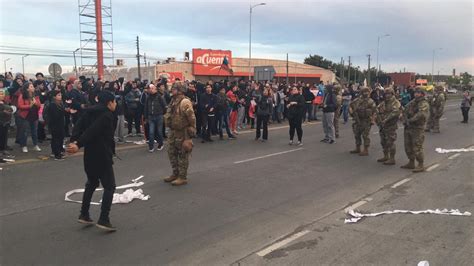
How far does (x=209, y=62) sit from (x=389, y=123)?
1960 inches

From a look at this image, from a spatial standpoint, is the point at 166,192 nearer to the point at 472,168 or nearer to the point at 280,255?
the point at 280,255

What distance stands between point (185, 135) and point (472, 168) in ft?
21.9

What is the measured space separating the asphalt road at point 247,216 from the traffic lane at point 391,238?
0.01 metres

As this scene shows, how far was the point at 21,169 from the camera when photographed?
8.83 metres

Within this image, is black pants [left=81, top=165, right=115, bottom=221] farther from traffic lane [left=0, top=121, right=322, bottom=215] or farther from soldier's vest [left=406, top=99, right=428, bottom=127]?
soldier's vest [left=406, top=99, right=428, bottom=127]

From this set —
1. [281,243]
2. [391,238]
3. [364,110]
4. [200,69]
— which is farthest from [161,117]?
[200,69]

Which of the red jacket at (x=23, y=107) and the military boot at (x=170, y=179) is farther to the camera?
the red jacket at (x=23, y=107)

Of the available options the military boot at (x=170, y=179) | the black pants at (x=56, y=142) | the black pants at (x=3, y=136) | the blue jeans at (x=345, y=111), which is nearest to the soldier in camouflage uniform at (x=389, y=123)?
the military boot at (x=170, y=179)

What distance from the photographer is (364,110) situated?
10.9 meters

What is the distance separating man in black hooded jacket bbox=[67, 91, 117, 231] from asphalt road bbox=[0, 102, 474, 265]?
0.41 m

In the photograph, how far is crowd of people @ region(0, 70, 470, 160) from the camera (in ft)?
34.7

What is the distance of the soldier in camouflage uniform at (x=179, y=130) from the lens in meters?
7.57

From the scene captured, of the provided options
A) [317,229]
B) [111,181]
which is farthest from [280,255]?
[111,181]

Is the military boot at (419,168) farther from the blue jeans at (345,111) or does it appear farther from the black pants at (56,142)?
the blue jeans at (345,111)
